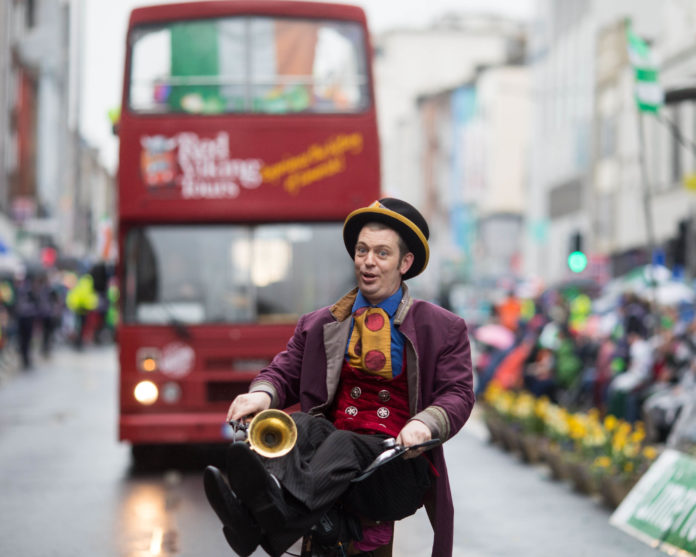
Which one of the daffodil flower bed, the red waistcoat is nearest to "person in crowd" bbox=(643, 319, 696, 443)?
the daffodil flower bed

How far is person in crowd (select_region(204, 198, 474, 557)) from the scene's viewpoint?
469 centimetres

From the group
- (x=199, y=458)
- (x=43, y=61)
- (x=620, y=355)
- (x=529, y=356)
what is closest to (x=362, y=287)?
(x=199, y=458)

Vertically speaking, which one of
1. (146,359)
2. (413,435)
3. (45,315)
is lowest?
(45,315)

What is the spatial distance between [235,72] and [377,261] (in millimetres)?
8300

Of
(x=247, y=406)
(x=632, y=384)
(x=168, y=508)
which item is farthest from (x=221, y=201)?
(x=247, y=406)

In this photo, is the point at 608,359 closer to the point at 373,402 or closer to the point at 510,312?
the point at 510,312

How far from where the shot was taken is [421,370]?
4934 millimetres

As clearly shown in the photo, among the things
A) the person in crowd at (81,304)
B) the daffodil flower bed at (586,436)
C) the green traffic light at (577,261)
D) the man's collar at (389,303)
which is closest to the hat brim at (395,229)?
the man's collar at (389,303)

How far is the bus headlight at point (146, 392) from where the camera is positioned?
41.5 ft

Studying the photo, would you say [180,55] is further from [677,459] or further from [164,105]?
[677,459]

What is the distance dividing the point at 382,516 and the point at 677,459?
5352 millimetres

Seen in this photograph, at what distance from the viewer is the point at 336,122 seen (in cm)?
1288

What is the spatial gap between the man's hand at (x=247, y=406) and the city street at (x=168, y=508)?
415cm

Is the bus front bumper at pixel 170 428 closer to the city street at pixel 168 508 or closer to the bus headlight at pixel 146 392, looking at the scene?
the bus headlight at pixel 146 392
